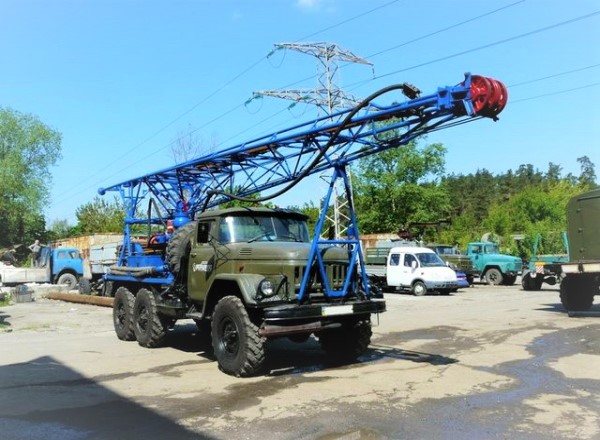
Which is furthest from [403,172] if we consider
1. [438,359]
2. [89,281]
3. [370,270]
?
[438,359]

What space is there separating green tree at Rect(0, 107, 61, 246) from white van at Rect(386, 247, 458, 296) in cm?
4049

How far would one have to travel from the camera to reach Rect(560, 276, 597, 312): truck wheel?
15.3 m

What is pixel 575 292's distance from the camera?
15328mm

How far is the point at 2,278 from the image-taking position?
91.1 ft

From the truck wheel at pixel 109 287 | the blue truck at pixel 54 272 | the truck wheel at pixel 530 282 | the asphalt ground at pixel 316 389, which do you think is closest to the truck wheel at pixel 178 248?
the asphalt ground at pixel 316 389

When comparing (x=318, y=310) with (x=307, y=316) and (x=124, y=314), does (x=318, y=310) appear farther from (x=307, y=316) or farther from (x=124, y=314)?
(x=124, y=314)

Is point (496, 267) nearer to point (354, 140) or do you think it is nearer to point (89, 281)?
point (89, 281)

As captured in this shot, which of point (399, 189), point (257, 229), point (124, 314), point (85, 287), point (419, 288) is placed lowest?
point (419, 288)

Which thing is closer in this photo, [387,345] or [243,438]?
[243,438]

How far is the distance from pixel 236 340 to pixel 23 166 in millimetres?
51203

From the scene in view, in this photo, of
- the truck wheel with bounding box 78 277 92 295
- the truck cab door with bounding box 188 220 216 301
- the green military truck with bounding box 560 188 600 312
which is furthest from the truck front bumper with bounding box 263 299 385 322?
the truck wheel with bounding box 78 277 92 295

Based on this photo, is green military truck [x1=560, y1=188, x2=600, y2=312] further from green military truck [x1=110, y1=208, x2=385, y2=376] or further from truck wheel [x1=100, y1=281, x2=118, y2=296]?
truck wheel [x1=100, y1=281, x2=118, y2=296]

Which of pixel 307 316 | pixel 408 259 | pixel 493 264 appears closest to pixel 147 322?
pixel 307 316

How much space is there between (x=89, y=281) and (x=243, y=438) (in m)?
21.0
